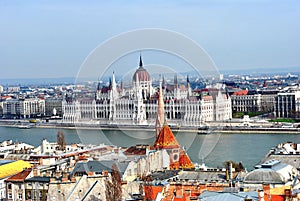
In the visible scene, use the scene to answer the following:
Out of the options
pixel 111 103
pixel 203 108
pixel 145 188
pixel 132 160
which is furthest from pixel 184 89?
pixel 145 188

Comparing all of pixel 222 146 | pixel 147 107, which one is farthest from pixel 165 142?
pixel 147 107

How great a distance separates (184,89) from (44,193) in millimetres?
17981

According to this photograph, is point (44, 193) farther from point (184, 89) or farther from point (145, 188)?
point (184, 89)

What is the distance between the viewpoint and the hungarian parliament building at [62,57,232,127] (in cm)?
2309

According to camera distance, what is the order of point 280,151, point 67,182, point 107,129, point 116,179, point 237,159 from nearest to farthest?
point 116,179 < point 67,182 < point 280,151 < point 237,159 < point 107,129

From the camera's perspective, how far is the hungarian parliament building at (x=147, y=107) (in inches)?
909

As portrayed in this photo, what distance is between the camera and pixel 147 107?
2423 cm

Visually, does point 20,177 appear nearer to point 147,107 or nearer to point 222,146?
point 222,146

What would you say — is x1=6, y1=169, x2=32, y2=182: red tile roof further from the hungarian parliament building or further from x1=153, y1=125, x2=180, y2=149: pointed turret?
the hungarian parliament building

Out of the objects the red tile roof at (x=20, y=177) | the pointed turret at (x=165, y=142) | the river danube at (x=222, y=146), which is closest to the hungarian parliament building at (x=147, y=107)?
the river danube at (x=222, y=146)

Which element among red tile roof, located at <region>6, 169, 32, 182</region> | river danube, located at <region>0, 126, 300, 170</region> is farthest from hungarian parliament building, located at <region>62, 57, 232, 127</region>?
red tile roof, located at <region>6, 169, 32, 182</region>

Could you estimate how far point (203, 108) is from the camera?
77.4 ft

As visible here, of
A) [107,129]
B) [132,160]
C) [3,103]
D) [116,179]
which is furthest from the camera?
[3,103]

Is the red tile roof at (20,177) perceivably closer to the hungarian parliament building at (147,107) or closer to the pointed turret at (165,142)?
the pointed turret at (165,142)
